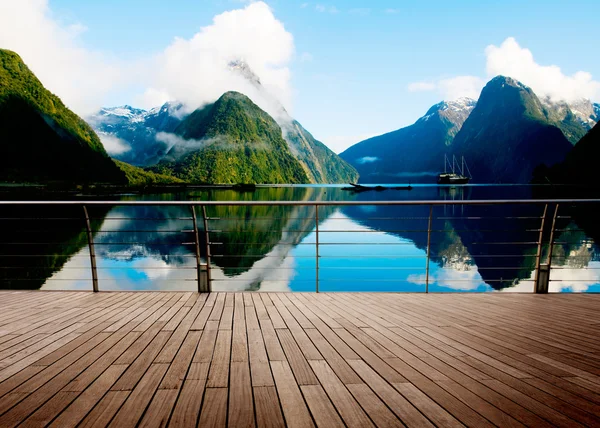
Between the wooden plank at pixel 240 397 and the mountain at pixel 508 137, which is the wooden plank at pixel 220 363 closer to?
the wooden plank at pixel 240 397

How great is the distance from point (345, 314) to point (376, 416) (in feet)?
4.99

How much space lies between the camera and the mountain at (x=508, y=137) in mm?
127000

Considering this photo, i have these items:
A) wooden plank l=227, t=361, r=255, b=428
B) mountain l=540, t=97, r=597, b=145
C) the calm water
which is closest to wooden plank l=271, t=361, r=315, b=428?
wooden plank l=227, t=361, r=255, b=428

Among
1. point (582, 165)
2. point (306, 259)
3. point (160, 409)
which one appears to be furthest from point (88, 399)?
point (582, 165)

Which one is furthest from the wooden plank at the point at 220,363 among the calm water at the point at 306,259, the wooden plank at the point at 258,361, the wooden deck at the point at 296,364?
the calm water at the point at 306,259

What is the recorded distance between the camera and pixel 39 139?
2899 inches

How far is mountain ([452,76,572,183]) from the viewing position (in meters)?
127

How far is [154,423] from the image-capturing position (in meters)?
1.34

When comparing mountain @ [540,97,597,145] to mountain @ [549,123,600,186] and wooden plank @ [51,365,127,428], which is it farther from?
wooden plank @ [51,365,127,428]

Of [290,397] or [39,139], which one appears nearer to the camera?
[290,397]

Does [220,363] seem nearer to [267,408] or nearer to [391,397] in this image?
[267,408]

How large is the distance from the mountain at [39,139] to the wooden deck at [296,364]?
81.3 meters

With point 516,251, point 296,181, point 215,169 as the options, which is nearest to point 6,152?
point 215,169

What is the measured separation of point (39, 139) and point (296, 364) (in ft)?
306
